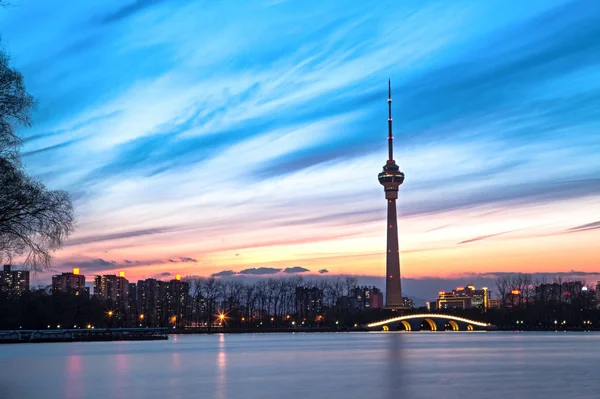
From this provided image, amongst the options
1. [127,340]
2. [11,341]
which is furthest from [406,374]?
[127,340]

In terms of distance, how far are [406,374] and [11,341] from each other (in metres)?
87.9

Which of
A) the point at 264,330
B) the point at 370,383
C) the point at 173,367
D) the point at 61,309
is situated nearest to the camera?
the point at 370,383

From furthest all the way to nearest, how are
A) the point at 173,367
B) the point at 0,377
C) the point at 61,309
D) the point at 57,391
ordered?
the point at 61,309
the point at 173,367
the point at 0,377
the point at 57,391

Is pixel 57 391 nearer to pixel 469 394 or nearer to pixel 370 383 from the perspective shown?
pixel 370 383

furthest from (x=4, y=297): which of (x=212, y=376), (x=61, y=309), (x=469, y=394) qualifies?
(x=469, y=394)

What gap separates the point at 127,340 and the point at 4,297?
73.9 feet

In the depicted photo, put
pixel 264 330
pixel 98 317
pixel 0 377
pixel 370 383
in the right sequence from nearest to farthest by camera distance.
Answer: pixel 370 383 → pixel 0 377 → pixel 98 317 → pixel 264 330

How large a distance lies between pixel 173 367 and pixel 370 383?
16.8 metres

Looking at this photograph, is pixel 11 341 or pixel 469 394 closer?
pixel 469 394

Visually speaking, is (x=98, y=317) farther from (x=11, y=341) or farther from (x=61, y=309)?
(x=11, y=341)

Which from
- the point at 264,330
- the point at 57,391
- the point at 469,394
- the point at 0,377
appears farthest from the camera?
the point at 264,330

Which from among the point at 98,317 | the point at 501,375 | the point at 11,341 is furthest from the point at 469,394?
the point at 98,317

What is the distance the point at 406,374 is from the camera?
3772cm

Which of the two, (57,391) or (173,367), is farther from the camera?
(173,367)
